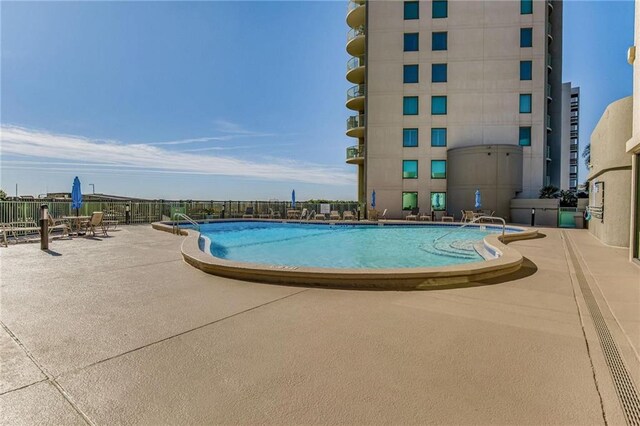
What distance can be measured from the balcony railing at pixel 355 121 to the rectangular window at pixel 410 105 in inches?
133

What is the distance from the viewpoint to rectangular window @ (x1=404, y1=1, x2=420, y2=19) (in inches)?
965

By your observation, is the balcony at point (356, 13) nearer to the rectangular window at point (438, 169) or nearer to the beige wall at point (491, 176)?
the rectangular window at point (438, 169)

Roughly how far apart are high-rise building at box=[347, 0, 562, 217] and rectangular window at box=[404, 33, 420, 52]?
72 millimetres

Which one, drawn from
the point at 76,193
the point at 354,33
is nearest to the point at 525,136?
the point at 354,33

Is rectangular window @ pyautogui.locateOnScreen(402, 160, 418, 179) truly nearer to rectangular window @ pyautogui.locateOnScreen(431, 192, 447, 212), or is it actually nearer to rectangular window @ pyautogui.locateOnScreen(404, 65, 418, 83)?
rectangular window @ pyautogui.locateOnScreen(431, 192, 447, 212)

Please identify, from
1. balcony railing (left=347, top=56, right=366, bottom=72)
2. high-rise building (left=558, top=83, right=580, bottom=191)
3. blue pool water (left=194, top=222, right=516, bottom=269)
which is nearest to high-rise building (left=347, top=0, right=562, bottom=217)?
balcony railing (left=347, top=56, right=366, bottom=72)

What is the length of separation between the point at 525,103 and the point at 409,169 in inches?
354

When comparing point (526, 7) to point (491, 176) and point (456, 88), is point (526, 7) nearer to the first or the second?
point (456, 88)

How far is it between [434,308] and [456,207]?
66.1 feet

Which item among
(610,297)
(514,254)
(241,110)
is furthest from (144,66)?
(610,297)

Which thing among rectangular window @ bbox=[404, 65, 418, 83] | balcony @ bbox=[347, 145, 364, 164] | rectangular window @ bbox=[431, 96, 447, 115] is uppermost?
rectangular window @ bbox=[404, 65, 418, 83]

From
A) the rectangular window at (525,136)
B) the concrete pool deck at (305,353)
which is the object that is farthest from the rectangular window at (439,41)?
the concrete pool deck at (305,353)

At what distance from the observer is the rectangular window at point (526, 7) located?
23391 millimetres

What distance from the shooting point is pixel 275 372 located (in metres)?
2.55
